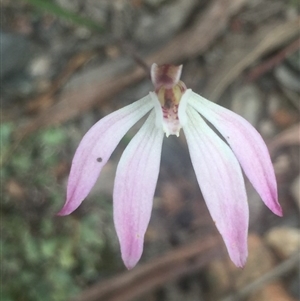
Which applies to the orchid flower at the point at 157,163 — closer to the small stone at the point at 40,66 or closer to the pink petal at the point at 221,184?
the pink petal at the point at 221,184

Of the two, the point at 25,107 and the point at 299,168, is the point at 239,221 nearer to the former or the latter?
the point at 299,168

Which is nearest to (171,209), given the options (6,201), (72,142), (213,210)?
(72,142)

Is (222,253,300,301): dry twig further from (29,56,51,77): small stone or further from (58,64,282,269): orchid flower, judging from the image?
(29,56,51,77): small stone

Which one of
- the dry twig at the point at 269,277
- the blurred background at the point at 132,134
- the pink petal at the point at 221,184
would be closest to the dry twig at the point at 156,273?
the blurred background at the point at 132,134

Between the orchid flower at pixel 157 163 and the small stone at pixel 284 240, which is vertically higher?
the orchid flower at pixel 157 163

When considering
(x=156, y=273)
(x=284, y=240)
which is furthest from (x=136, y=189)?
(x=284, y=240)

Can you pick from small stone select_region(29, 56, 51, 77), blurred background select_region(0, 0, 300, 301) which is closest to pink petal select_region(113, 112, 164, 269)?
blurred background select_region(0, 0, 300, 301)

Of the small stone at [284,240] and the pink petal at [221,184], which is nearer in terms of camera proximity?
the pink petal at [221,184]
